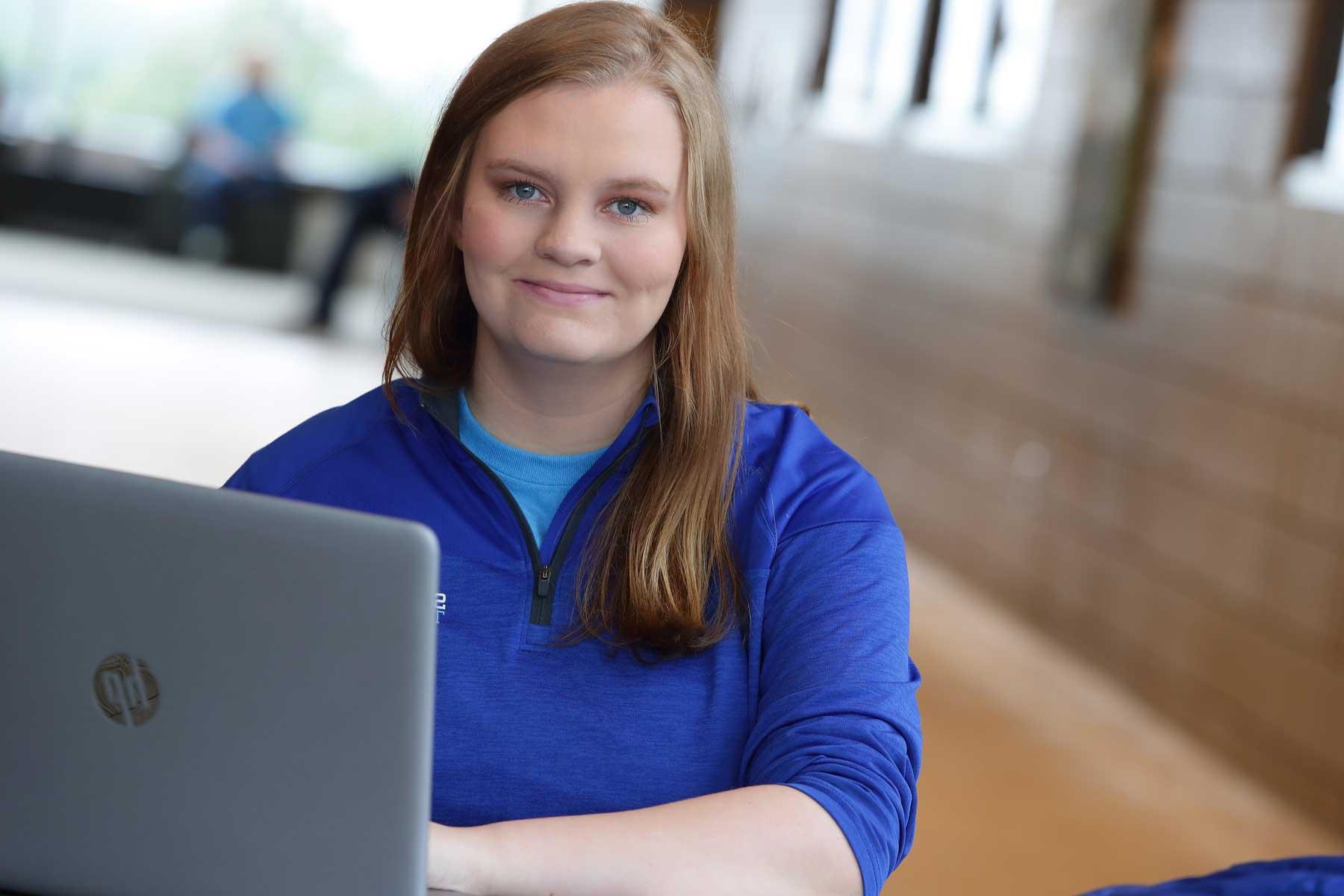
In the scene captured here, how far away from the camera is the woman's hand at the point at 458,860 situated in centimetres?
97

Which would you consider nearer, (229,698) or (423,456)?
(229,698)

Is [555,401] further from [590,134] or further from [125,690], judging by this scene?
[125,690]

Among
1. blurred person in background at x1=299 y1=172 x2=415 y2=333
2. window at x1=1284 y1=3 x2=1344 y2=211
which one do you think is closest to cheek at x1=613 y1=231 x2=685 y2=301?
window at x1=1284 y1=3 x2=1344 y2=211

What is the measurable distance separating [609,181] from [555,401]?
0.65 feet

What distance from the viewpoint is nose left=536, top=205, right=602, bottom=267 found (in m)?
1.21

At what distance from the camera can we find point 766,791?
106 cm

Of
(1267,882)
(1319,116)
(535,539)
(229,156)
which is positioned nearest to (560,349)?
(535,539)

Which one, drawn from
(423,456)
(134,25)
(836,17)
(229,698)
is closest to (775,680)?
(423,456)

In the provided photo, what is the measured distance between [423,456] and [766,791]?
16.8 inches

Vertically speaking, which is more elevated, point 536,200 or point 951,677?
point 536,200

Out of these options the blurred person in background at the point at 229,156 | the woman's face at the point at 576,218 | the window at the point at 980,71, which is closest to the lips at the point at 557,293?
the woman's face at the point at 576,218

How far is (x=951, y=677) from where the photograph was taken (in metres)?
4.04

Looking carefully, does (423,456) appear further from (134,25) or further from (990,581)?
(134,25)

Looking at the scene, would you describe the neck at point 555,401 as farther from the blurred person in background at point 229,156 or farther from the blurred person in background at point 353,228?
the blurred person in background at point 229,156
